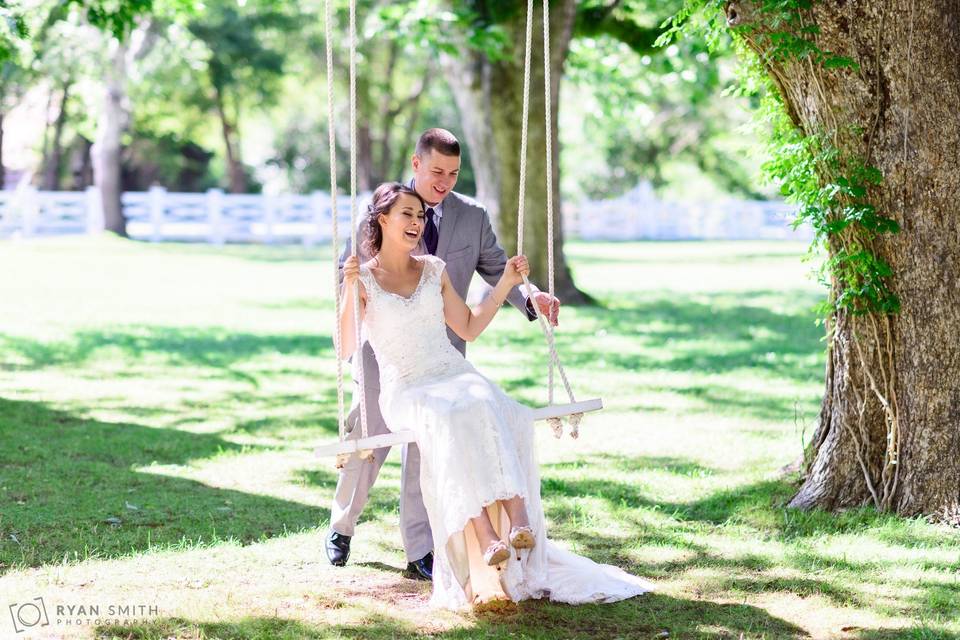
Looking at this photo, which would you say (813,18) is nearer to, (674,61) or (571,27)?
(571,27)

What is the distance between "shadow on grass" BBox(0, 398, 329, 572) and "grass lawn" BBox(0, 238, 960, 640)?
20mm

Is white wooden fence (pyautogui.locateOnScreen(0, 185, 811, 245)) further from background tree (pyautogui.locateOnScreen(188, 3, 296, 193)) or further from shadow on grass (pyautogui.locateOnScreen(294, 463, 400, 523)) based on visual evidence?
shadow on grass (pyautogui.locateOnScreen(294, 463, 400, 523))

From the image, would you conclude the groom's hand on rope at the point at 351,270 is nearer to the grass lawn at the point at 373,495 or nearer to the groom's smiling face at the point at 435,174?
the groom's smiling face at the point at 435,174

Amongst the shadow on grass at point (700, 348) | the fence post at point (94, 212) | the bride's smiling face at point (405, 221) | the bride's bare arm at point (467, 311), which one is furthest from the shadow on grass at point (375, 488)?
the fence post at point (94, 212)

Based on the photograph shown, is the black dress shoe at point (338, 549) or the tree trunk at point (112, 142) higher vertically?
the tree trunk at point (112, 142)

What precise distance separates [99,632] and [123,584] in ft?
1.91

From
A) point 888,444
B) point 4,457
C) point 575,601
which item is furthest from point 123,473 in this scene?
point 888,444

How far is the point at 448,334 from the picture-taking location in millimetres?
5035

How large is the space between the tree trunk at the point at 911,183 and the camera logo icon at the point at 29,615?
338 cm

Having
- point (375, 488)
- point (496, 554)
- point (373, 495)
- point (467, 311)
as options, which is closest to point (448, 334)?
point (467, 311)

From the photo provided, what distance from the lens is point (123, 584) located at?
4684 millimetres

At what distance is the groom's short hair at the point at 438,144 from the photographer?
4738 mm

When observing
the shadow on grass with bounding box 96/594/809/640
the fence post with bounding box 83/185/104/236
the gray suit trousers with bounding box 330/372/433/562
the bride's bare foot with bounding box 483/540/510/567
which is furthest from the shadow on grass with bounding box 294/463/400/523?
the fence post with bounding box 83/185/104/236

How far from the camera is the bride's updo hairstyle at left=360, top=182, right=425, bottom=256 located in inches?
183
